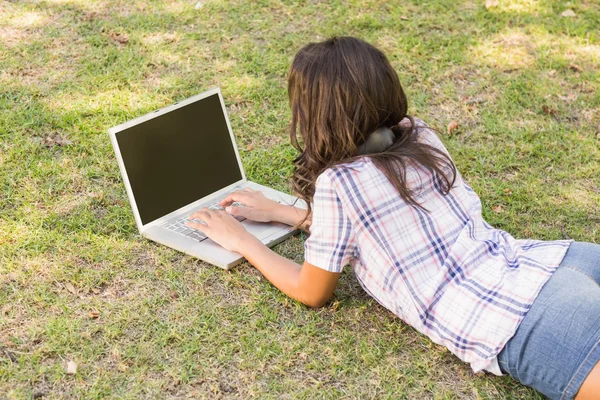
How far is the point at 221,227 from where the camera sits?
348 centimetres

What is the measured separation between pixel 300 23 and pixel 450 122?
160 cm

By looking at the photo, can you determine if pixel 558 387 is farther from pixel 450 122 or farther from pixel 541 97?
pixel 541 97

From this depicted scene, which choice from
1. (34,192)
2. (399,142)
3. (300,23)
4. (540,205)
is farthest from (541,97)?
(34,192)

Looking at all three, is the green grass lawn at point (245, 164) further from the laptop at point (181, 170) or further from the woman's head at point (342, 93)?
the woman's head at point (342, 93)

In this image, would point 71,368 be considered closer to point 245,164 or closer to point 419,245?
point 419,245

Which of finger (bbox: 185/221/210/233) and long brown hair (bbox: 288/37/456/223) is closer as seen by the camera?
long brown hair (bbox: 288/37/456/223)

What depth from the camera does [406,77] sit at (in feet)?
17.4

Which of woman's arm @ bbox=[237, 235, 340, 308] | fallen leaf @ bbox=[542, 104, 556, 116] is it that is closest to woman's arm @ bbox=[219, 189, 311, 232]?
woman's arm @ bbox=[237, 235, 340, 308]

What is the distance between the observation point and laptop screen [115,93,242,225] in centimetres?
353

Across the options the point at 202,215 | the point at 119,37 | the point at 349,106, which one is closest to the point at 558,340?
the point at 349,106

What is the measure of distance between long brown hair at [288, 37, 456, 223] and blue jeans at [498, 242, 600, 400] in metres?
0.56

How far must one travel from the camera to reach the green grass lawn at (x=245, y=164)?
300 cm

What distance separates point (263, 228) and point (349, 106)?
1141 millimetres

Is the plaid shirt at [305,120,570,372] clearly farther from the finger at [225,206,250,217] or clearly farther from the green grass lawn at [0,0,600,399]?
the finger at [225,206,250,217]
